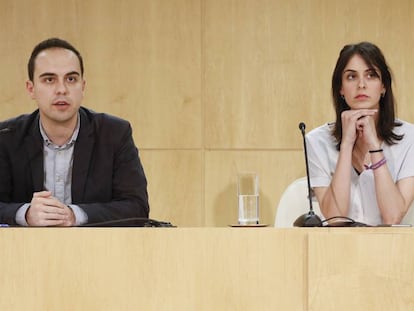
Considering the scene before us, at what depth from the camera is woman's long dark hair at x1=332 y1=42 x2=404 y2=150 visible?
3.32 metres

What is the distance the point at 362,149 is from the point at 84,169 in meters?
1.12

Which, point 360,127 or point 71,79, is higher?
point 71,79

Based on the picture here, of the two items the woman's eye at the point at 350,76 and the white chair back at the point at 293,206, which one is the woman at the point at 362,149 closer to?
the woman's eye at the point at 350,76

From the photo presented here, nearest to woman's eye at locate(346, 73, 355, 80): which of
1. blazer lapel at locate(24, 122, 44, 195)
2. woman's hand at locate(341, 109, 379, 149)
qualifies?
woman's hand at locate(341, 109, 379, 149)

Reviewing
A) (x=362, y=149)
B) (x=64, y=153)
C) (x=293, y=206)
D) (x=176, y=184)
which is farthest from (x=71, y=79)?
(x=176, y=184)

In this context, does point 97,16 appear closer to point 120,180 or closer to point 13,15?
point 13,15

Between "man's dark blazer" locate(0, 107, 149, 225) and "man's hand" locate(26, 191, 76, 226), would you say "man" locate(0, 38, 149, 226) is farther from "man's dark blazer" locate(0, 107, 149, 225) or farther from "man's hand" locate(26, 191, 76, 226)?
"man's hand" locate(26, 191, 76, 226)

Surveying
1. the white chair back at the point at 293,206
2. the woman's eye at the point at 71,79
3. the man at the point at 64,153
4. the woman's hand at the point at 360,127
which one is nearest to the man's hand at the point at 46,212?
the man at the point at 64,153

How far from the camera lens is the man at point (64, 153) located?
3043mm

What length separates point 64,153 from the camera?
121 inches

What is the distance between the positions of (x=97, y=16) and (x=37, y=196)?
1832mm

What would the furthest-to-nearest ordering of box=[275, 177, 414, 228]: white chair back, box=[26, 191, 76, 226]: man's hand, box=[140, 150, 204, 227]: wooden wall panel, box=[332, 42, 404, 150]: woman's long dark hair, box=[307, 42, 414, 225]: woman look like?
box=[140, 150, 204, 227]: wooden wall panel < box=[275, 177, 414, 228]: white chair back < box=[332, 42, 404, 150]: woman's long dark hair < box=[307, 42, 414, 225]: woman < box=[26, 191, 76, 226]: man's hand

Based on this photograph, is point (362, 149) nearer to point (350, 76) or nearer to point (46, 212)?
point (350, 76)
